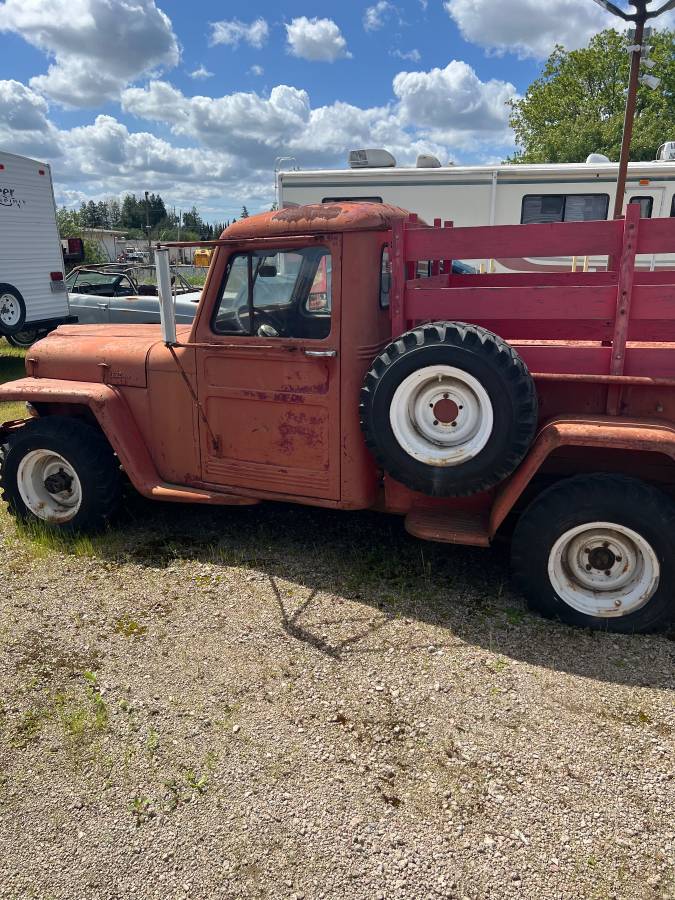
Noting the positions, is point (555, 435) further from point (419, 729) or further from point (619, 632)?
point (419, 729)

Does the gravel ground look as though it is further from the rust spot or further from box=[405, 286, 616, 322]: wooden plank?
the rust spot

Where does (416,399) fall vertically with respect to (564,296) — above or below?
below

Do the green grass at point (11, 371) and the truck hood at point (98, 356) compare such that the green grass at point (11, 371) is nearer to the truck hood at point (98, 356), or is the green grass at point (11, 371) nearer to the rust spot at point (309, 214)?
the truck hood at point (98, 356)

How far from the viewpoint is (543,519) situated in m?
3.31

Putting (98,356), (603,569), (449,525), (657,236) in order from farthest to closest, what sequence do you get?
(98,356) → (449,525) → (603,569) → (657,236)

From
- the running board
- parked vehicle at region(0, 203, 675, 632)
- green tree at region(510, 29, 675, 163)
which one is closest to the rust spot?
parked vehicle at region(0, 203, 675, 632)

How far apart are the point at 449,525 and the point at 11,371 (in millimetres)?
9545

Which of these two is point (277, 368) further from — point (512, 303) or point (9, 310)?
point (9, 310)

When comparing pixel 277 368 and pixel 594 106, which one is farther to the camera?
pixel 594 106

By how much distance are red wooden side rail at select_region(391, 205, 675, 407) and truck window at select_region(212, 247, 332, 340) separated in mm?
518

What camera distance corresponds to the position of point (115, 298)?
11.0 meters

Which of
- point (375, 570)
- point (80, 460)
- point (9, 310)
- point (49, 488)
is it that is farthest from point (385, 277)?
point (9, 310)

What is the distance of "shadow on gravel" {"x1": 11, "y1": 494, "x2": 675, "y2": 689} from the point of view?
3223mm

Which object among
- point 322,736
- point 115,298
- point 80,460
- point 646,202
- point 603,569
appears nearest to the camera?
point 322,736
